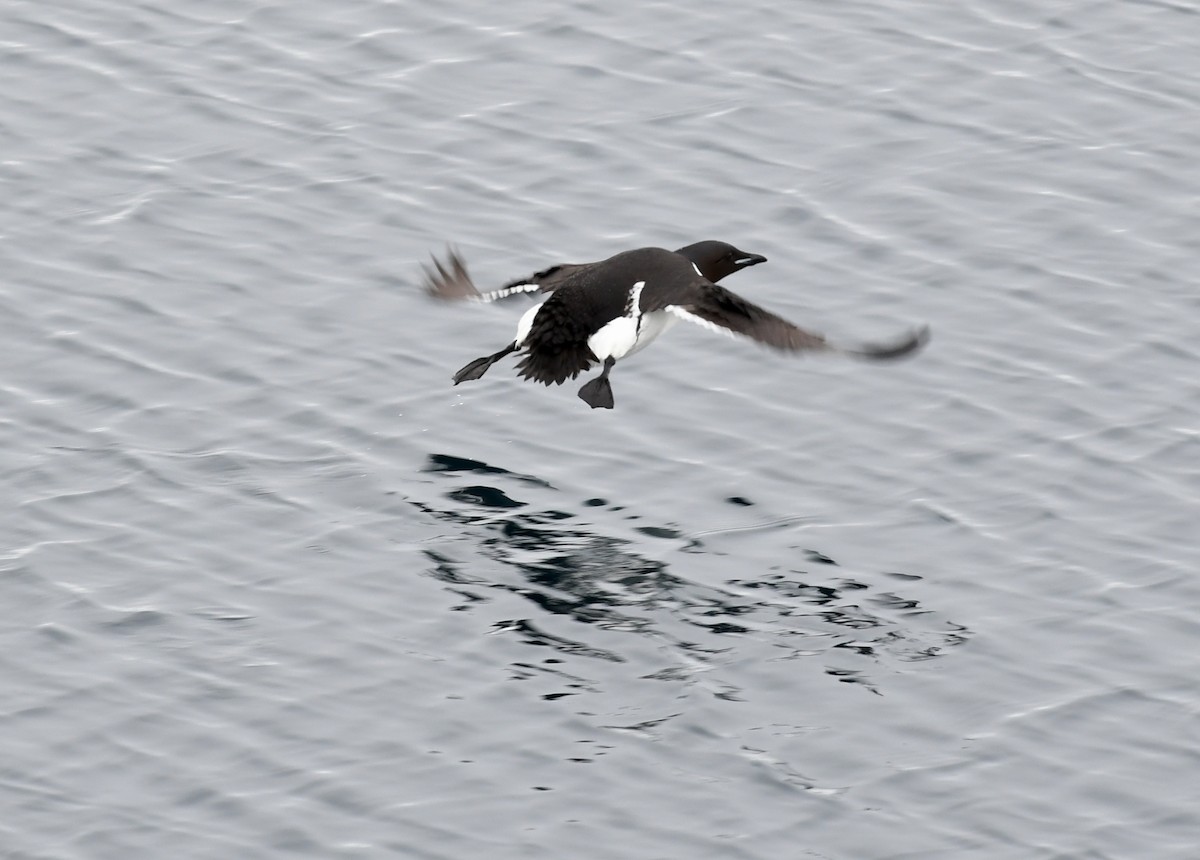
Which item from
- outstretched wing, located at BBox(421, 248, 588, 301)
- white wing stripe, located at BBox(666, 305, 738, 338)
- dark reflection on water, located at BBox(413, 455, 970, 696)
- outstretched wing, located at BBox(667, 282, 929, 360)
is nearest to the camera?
dark reflection on water, located at BBox(413, 455, 970, 696)

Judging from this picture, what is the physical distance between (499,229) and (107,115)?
374 cm

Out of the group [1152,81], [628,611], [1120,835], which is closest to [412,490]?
[628,611]

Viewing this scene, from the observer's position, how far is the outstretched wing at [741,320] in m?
14.2

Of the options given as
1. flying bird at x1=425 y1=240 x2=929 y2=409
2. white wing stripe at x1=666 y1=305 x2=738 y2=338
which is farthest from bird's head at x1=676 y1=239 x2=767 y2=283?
white wing stripe at x1=666 y1=305 x2=738 y2=338

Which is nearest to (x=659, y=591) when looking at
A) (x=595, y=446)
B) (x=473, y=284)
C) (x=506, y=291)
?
(x=595, y=446)

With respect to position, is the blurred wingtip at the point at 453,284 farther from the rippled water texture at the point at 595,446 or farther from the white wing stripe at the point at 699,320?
the white wing stripe at the point at 699,320

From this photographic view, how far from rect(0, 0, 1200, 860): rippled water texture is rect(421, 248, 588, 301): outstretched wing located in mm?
512

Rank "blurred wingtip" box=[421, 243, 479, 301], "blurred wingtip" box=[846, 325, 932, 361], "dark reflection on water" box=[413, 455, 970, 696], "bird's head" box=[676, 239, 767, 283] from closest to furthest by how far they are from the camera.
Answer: "dark reflection on water" box=[413, 455, 970, 696]
"blurred wingtip" box=[846, 325, 932, 361]
"blurred wingtip" box=[421, 243, 479, 301]
"bird's head" box=[676, 239, 767, 283]

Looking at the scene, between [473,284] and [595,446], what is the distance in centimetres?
169

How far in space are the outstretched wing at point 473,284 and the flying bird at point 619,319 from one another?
7.1 inches

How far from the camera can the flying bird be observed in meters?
14.3

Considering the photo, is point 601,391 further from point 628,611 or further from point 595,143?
point 595,143

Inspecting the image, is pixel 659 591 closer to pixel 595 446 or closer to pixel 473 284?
pixel 595 446

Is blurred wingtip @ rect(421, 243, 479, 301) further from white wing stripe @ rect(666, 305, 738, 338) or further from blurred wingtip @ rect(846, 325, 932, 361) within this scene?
blurred wingtip @ rect(846, 325, 932, 361)
